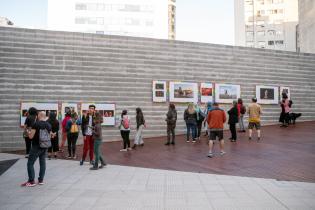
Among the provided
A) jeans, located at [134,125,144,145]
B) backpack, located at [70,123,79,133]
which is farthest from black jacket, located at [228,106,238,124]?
backpack, located at [70,123,79,133]

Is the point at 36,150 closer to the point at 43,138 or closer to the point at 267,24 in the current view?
the point at 43,138

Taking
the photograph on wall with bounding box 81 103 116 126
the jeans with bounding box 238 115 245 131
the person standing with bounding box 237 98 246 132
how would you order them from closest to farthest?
the photograph on wall with bounding box 81 103 116 126
the person standing with bounding box 237 98 246 132
the jeans with bounding box 238 115 245 131

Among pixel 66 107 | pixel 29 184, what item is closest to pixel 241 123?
pixel 66 107

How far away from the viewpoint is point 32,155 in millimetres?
7371

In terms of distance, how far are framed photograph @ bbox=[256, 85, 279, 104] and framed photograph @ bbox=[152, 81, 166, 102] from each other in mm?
6035

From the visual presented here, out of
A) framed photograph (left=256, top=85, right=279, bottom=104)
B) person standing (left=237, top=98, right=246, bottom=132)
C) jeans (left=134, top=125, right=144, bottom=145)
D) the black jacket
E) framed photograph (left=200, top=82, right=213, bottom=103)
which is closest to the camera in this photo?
jeans (left=134, top=125, right=144, bottom=145)

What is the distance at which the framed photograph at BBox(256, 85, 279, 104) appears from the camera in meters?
19.1

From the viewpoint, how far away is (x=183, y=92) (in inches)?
682

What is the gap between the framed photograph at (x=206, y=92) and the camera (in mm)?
17781

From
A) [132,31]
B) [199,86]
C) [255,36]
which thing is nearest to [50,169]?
[199,86]

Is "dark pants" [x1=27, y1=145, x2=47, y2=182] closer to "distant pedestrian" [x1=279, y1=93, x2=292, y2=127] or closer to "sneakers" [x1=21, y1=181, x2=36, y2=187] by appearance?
"sneakers" [x1=21, y1=181, x2=36, y2=187]

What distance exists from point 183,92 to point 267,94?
5.69 m

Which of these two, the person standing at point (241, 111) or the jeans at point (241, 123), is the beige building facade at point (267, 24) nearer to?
the jeans at point (241, 123)

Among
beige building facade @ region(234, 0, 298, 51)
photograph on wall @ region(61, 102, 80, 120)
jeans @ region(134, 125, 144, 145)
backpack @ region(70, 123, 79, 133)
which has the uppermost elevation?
beige building facade @ region(234, 0, 298, 51)
